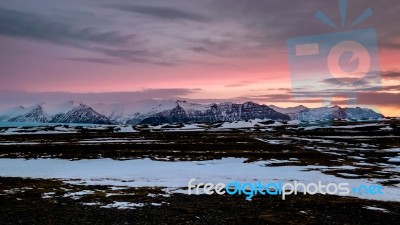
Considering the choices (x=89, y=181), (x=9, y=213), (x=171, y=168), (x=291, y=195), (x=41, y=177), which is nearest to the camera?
(x=9, y=213)

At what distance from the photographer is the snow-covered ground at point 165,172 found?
24859 millimetres

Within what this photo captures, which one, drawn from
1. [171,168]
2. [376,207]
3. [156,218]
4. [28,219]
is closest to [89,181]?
[171,168]

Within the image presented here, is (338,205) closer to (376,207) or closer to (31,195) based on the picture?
(376,207)

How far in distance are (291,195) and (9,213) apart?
14.5 meters

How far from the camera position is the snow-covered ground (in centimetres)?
2486

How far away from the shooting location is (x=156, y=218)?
15.0m

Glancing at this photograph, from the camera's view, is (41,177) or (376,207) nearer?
(376,207)

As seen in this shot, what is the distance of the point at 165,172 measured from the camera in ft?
99.3

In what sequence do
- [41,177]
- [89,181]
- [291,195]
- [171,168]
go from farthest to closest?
[171,168]
[41,177]
[89,181]
[291,195]

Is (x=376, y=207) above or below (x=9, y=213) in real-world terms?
below

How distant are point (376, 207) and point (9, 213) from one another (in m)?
17.2

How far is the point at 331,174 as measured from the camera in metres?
27.3

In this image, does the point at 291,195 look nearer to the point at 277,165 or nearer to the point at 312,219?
the point at 312,219

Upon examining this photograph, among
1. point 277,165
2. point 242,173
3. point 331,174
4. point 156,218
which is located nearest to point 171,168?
point 242,173
